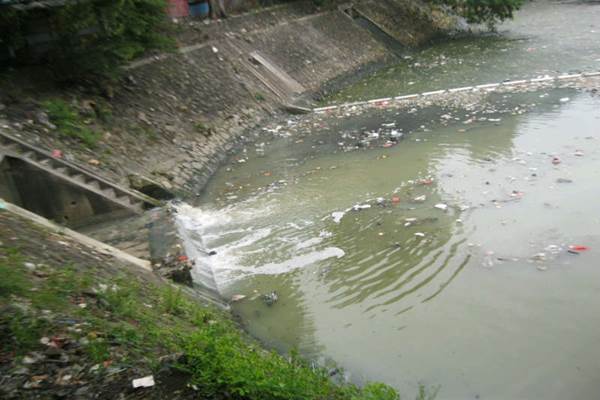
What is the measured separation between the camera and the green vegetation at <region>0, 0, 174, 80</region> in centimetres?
941

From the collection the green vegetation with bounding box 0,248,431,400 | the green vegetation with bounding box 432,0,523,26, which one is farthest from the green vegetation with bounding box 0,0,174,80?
the green vegetation with bounding box 432,0,523,26

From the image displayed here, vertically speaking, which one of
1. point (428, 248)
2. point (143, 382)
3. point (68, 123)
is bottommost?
point (428, 248)

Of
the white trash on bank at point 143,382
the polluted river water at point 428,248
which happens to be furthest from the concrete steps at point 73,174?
the white trash on bank at point 143,382

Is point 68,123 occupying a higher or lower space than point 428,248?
higher

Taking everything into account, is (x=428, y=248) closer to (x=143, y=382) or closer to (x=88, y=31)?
(x=143, y=382)

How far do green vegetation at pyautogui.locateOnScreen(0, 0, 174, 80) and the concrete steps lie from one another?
2523mm

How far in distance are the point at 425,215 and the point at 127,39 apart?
22.9 feet

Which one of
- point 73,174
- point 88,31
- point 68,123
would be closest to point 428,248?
point 73,174

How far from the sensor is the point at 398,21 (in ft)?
76.2

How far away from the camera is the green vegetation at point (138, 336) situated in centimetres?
365

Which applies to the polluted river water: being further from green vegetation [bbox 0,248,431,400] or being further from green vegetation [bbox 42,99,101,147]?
green vegetation [bbox 42,99,101,147]

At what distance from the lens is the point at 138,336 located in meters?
4.14

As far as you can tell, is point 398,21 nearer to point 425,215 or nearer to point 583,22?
point 583,22

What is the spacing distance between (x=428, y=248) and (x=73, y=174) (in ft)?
17.0
